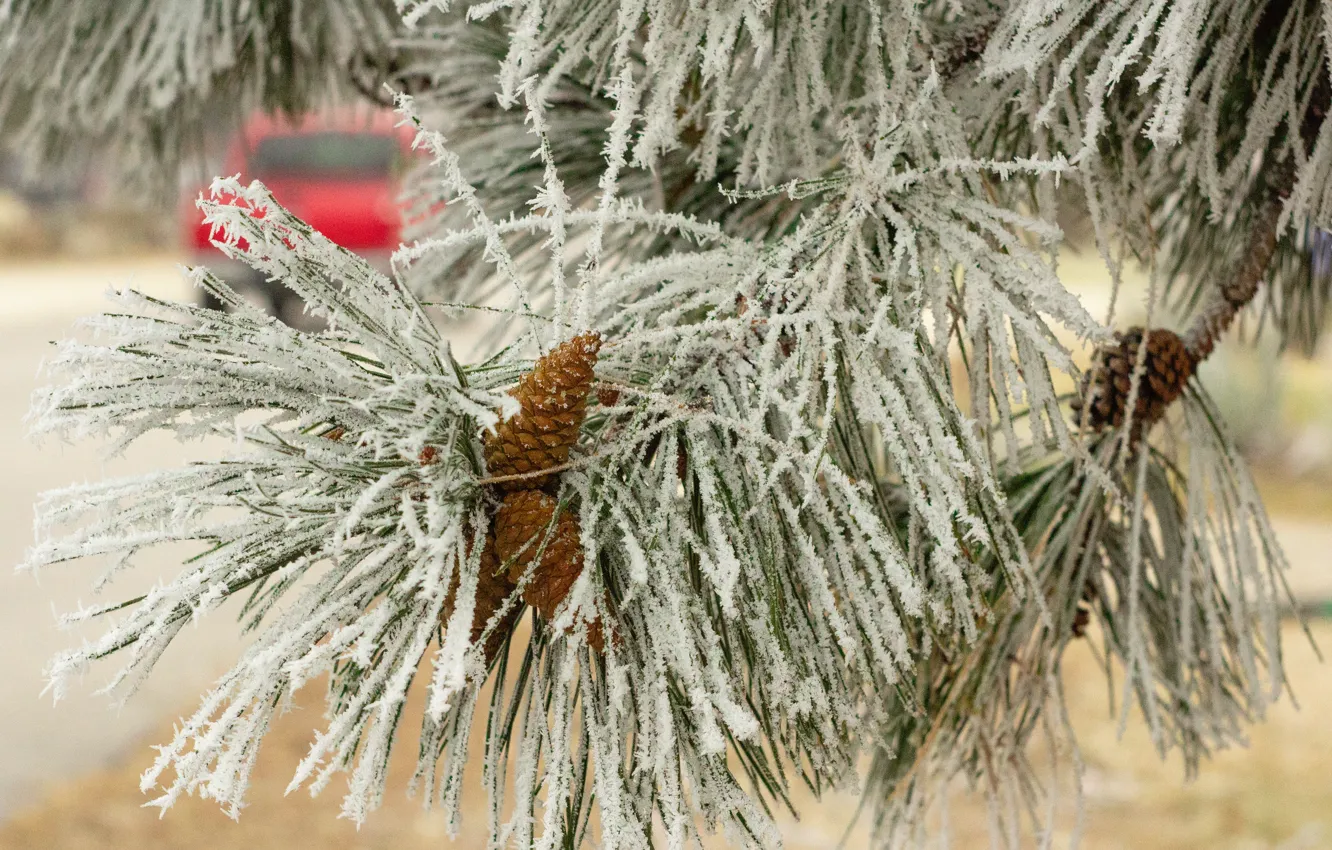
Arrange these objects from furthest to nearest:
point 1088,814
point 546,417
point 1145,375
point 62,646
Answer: point 62,646, point 1088,814, point 1145,375, point 546,417

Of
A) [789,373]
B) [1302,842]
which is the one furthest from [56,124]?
[1302,842]

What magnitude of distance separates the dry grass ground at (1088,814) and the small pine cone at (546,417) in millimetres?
1397

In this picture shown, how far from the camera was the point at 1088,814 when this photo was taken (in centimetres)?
173

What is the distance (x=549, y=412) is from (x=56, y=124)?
0.67 m

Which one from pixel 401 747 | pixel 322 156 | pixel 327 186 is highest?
pixel 322 156

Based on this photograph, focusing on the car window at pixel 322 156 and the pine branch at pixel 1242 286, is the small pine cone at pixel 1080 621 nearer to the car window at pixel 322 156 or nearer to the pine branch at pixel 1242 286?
the pine branch at pixel 1242 286

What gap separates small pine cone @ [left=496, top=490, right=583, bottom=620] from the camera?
1.25 feet

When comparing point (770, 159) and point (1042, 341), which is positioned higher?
point (770, 159)

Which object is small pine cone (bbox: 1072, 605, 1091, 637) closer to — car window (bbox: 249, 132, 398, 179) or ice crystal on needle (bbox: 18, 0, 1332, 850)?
ice crystal on needle (bbox: 18, 0, 1332, 850)

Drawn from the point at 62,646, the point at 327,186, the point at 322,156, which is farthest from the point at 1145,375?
the point at 322,156

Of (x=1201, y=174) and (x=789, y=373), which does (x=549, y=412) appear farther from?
(x=1201, y=174)

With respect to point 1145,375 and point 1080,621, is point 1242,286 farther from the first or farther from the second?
point 1080,621

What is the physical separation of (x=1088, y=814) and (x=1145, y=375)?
1361 mm

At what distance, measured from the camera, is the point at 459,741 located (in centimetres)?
41
